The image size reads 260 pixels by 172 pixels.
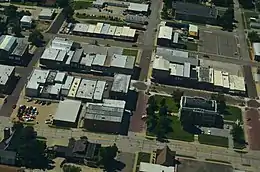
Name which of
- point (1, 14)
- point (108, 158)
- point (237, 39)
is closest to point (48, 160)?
point (108, 158)

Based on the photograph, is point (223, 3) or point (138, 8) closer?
point (138, 8)

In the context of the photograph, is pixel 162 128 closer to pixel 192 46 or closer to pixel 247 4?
pixel 192 46

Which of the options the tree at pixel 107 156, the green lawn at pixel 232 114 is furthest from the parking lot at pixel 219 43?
the tree at pixel 107 156

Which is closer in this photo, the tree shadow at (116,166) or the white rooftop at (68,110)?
the tree shadow at (116,166)

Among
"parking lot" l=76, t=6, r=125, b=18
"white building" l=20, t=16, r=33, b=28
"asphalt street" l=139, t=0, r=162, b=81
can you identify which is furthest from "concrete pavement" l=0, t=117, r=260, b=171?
"parking lot" l=76, t=6, r=125, b=18

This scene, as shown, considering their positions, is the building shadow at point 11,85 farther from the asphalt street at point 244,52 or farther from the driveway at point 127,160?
the asphalt street at point 244,52

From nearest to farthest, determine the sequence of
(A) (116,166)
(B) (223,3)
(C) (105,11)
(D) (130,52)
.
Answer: (A) (116,166), (D) (130,52), (C) (105,11), (B) (223,3)

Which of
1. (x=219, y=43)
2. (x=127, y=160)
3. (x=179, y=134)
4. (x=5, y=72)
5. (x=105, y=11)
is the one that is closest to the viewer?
(x=127, y=160)

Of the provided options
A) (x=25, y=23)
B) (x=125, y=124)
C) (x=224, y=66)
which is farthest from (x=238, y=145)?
(x=25, y=23)
